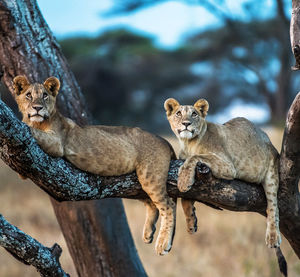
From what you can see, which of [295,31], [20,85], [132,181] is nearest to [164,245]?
[132,181]

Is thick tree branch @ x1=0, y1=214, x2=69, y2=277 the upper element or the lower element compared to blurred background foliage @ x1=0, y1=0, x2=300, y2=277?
upper

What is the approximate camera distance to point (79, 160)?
176 inches

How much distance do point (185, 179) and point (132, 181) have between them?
47cm

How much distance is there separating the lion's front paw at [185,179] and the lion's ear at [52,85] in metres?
1.23

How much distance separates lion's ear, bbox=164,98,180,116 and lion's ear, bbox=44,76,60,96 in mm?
999

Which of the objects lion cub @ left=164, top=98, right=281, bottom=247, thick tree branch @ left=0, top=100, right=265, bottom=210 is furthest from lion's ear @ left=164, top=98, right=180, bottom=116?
thick tree branch @ left=0, top=100, right=265, bottom=210

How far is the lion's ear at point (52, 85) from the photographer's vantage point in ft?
15.1

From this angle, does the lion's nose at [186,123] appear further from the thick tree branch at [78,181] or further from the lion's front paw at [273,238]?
the lion's front paw at [273,238]

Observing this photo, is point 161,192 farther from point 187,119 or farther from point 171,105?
point 171,105

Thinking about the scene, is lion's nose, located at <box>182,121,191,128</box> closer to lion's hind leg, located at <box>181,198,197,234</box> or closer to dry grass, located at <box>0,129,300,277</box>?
lion's hind leg, located at <box>181,198,197,234</box>

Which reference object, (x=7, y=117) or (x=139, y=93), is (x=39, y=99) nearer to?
(x=7, y=117)

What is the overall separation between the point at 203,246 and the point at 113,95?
15258 millimetres

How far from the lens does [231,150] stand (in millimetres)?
4980

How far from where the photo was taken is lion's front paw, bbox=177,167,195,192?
4480 mm
